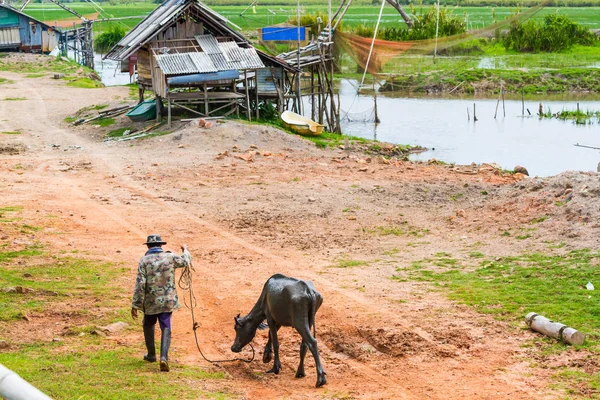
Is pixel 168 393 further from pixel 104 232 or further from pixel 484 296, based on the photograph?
pixel 104 232

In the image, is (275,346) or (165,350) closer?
(165,350)

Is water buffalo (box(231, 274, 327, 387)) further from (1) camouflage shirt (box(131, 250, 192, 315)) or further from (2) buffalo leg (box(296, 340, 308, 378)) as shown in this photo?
(1) camouflage shirt (box(131, 250, 192, 315))

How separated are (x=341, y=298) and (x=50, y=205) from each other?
8466 millimetres

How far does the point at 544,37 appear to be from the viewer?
203 ft

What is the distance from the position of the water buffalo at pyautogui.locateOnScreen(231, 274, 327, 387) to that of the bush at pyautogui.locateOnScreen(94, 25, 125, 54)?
195 ft

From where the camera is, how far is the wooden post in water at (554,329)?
10.0 metres

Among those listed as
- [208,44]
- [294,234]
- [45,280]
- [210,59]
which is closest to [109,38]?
[208,44]

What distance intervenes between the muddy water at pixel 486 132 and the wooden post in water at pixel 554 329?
Answer: 61.8 ft

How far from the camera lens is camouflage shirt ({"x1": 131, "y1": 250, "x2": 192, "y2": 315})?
9.18 metres

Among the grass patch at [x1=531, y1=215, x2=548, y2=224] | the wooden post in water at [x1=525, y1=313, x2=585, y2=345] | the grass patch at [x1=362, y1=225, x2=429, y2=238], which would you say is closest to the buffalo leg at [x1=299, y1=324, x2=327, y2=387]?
the wooden post in water at [x1=525, y1=313, x2=585, y2=345]

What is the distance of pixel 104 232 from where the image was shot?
1628 cm

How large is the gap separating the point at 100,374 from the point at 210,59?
67.8 feet

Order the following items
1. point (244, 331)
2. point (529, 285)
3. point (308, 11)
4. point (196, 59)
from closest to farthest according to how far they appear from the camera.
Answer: point (244, 331), point (529, 285), point (196, 59), point (308, 11)

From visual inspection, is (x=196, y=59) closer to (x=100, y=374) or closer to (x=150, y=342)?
(x=150, y=342)
